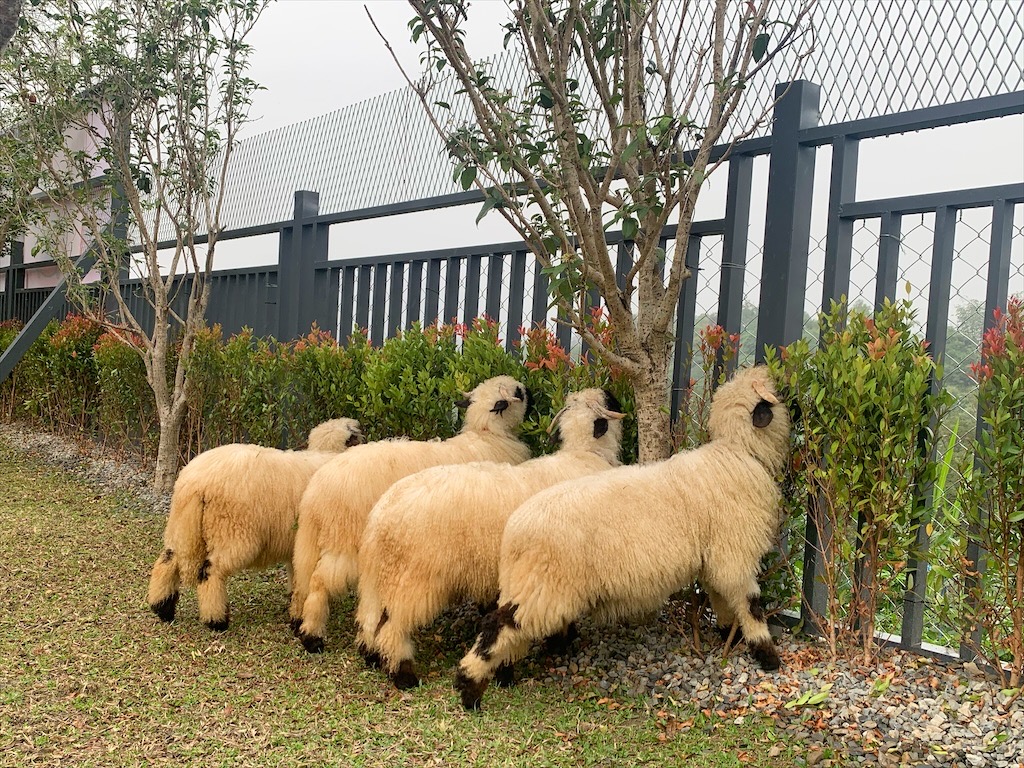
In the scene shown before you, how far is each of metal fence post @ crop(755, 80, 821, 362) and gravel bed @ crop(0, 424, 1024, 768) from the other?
1.49 meters

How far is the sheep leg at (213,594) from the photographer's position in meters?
4.57

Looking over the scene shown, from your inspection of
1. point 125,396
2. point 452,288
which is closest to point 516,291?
point 452,288

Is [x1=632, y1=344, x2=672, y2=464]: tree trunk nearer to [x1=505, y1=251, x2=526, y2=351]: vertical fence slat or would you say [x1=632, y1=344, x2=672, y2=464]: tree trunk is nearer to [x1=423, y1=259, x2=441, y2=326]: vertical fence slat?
[x1=505, y1=251, x2=526, y2=351]: vertical fence slat

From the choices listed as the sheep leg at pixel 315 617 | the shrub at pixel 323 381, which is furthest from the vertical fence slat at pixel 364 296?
the sheep leg at pixel 315 617

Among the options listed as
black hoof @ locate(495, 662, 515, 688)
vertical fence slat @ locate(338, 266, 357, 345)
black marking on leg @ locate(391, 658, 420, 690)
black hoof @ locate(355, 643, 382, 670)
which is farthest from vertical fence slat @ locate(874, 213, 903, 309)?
vertical fence slat @ locate(338, 266, 357, 345)

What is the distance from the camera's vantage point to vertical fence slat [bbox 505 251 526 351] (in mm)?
5789

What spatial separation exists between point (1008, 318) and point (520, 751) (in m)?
2.53

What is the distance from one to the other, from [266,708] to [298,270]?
16.9 ft

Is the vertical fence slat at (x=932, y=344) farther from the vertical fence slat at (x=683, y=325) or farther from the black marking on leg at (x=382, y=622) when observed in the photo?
the black marking on leg at (x=382, y=622)

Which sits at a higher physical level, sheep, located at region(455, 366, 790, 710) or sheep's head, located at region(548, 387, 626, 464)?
sheep's head, located at region(548, 387, 626, 464)

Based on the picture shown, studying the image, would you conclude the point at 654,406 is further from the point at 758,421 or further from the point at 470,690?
the point at 470,690

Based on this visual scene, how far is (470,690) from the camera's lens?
3531 mm

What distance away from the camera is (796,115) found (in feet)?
14.1

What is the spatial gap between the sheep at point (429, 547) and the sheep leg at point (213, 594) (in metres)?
1.03
